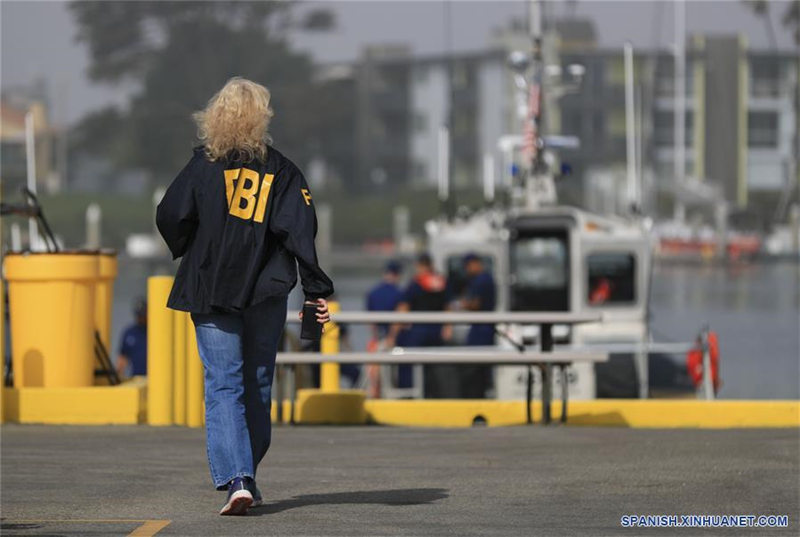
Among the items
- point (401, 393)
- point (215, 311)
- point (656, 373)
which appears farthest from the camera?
point (656, 373)

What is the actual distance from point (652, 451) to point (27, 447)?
137 inches

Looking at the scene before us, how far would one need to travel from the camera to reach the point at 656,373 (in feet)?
67.9

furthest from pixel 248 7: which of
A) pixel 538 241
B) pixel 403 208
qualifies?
pixel 538 241

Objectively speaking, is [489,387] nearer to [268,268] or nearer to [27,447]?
[27,447]

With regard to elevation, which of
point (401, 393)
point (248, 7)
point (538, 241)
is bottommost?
point (401, 393)

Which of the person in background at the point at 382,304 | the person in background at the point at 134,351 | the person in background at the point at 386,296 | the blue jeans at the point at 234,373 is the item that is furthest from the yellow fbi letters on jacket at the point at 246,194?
the person in background at the point at 386,296

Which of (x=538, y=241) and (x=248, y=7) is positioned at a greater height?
(x=248, y=7)

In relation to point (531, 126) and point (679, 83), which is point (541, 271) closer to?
point (531, 126)

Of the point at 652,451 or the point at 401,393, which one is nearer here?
the point at 652,451

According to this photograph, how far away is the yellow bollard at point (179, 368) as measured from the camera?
11805 mm

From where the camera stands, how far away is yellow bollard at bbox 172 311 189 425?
1180 cm

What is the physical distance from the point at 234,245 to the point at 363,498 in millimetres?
1449

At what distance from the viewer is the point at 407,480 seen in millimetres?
9133

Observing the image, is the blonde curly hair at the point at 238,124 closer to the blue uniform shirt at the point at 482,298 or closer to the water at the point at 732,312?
the blue uniform shirt at the point at 482,298
